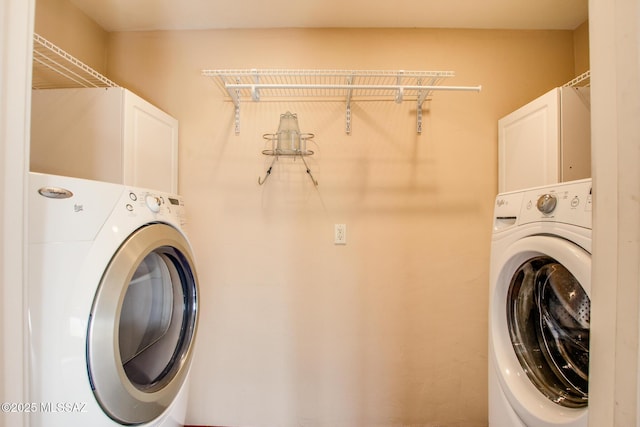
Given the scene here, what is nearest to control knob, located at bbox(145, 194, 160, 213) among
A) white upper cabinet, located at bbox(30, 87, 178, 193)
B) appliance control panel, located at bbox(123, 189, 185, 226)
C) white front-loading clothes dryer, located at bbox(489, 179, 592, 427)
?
appliance control panel, located at bbox(123, 189, 185, 226)

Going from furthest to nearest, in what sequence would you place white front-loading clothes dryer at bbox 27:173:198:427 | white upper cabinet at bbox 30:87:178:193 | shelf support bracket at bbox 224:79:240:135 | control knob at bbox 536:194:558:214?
shelf support bracket at bbox 224:79:240:135, white upper cabinet at bbox 30:87:178:193, control knob at bbox 536:194:558:214, white front-loading clothes dryer at bbox 27:173:198:427

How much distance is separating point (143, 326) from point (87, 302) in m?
0.39

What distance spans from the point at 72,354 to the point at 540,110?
1.97 meters

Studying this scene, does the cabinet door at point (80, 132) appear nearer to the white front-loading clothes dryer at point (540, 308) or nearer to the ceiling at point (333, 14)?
the ceiling at point (333, 14)

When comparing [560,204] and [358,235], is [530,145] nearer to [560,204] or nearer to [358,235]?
[560,204]

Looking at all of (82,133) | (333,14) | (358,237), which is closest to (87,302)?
(82,133)

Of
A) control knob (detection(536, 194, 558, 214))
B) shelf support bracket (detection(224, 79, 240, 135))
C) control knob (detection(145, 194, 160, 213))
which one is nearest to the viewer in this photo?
control knob (detection(536, 194, 558, 214))

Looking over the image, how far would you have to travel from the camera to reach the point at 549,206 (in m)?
0.76

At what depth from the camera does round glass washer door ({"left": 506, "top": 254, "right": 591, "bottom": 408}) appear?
0.81 m

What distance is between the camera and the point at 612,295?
370mm

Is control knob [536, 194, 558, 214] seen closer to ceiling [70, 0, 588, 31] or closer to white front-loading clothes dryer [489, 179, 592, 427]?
white front-loading clothes dryer [489, 179, 592, 427]

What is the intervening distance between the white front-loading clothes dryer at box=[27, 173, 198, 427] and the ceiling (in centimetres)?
118

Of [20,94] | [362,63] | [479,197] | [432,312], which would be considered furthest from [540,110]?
[20,94]

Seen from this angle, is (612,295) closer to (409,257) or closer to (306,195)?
(409,257)
